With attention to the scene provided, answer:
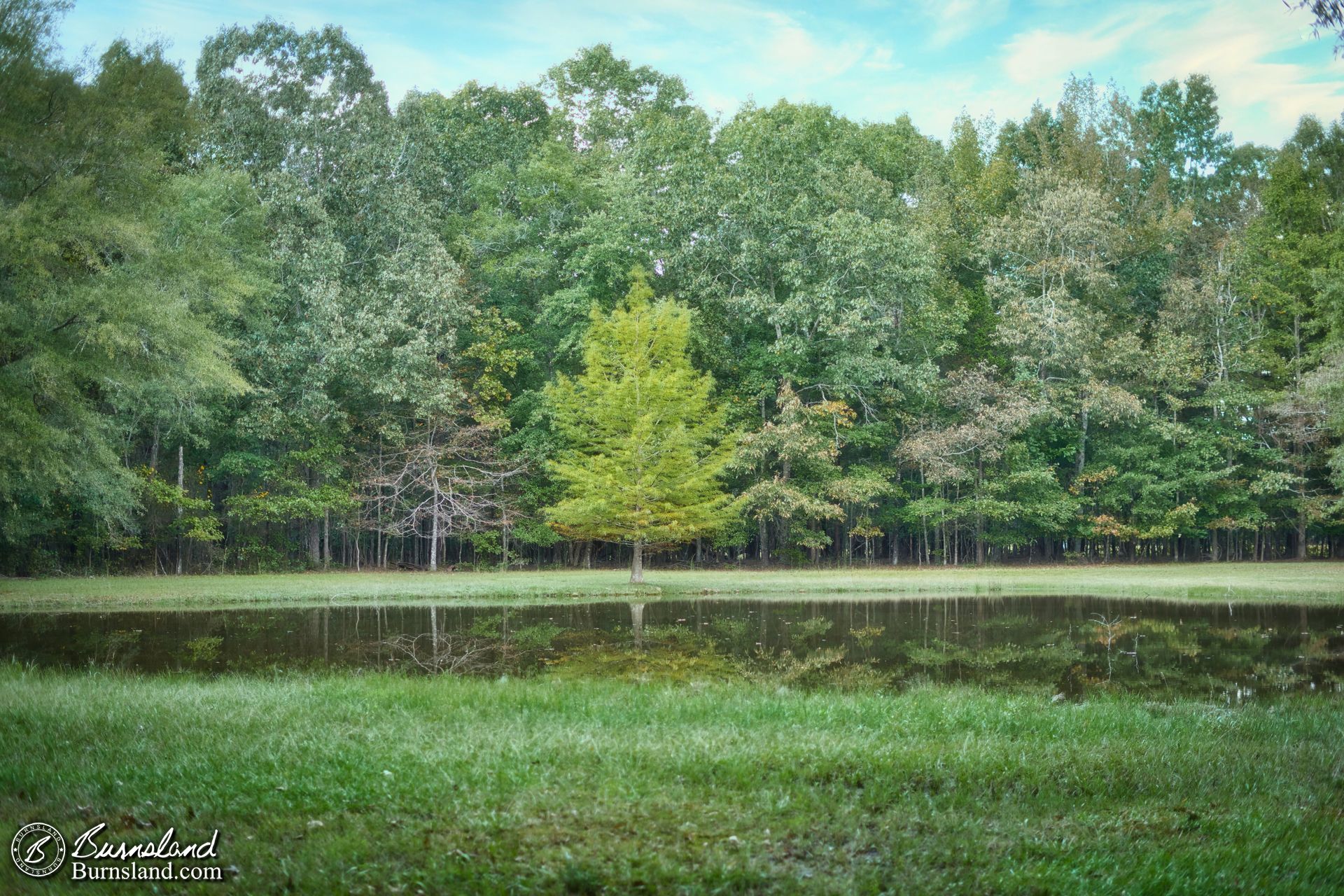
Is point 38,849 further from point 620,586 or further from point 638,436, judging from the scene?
point 638,436

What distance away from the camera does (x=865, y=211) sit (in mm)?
41594

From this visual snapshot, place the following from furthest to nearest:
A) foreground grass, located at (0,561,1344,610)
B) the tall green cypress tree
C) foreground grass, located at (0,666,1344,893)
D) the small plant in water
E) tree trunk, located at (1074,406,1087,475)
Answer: tree trunk, located at (1074,406,1087,475), the tall green cypress tree, foreground grass, located at (0,561,1344,610), the small plant in water, foreground grass, located at (0,666,1344,893)

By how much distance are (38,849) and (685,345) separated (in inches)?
1249

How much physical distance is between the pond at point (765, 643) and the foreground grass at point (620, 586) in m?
2.14

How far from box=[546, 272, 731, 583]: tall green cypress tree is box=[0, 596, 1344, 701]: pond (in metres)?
8.18

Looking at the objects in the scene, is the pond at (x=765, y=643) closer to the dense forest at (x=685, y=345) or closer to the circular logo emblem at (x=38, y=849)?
the circular logo emblem at (x=38, y=849)

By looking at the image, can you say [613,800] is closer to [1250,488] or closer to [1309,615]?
[1309,615]

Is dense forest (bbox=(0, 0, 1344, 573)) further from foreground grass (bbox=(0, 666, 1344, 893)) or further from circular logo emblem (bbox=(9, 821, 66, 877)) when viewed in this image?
circular logo emblem (bbox=(9, 821, 66, 877))

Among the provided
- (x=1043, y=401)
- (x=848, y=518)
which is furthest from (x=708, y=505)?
(x=1043, y=401)

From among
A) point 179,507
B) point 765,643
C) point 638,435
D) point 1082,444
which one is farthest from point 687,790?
point 1082,444

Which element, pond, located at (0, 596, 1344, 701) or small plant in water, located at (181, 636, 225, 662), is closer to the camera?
pond, located at (0, 596, 1344, 701)

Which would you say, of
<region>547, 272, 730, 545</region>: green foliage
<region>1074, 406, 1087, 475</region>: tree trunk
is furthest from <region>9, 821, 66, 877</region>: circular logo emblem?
<region>1074, 406, 1087, 475</region>: tree trunk

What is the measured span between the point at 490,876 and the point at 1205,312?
4864cm

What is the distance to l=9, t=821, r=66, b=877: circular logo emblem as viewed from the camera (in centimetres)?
485
